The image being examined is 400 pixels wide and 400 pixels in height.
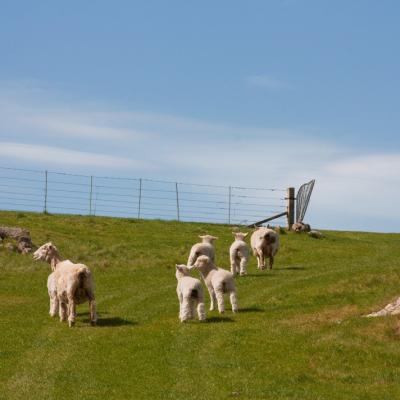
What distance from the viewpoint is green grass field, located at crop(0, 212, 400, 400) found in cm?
1747

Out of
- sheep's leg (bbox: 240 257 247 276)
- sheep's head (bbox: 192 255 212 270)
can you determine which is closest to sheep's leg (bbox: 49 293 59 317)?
sheep's head (bbox: 192 255 212 270)

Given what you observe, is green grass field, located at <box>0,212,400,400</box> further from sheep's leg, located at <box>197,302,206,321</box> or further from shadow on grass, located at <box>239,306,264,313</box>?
sheep's leg, located at <box>197,302,206,321</box>

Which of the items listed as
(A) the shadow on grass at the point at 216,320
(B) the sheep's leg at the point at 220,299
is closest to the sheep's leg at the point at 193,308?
(A) the shadow on grass at the point at 216,320

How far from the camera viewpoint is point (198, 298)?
75.9 feet

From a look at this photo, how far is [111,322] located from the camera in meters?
24.8

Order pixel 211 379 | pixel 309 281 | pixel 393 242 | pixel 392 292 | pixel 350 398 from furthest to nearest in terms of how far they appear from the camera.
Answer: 1. pixel 393 242
2. pixel 309 281
3. pixel 392 292
4. pixel 211 379
5. pixel 350 398

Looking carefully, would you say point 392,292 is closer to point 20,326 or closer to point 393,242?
point 20,326

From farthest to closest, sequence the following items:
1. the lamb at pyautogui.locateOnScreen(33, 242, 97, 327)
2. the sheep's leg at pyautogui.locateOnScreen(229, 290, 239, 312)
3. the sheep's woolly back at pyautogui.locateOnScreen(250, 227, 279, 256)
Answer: the sheep's woolly back at pyautogui.locateOnScreen(250, 227, 279, 256) → the sheep's leg at pyautogui.locateOnScreen(229, 290, 239, 312) → the lamb at pyautogui.locateOnScreen(33, 242, 97, 327)

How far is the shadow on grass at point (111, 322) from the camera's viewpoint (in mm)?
24359

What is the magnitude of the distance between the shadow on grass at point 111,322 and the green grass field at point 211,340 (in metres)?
0.03

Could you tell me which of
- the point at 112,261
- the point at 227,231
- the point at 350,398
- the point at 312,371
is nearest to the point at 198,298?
the point at 312,371

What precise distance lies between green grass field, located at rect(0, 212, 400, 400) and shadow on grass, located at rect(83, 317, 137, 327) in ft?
0.09

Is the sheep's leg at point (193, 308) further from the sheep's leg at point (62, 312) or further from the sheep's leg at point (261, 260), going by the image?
the sheep's leg at point (261, 260)

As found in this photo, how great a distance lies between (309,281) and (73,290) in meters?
10.4
